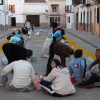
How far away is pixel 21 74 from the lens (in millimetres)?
8414

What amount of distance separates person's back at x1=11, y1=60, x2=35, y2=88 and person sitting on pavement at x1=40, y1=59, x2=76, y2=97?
0.43 meters

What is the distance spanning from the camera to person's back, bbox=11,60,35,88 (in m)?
8.40

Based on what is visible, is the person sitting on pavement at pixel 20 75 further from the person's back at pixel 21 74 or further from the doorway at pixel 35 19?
the doorway at pixel 35 19

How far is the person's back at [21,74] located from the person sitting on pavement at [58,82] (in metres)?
0.43

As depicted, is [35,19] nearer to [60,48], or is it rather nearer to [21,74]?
[60,48]

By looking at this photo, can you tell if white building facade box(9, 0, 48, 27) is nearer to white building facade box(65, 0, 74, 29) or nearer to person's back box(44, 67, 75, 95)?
white building facade box(65, 0, 74, 29)

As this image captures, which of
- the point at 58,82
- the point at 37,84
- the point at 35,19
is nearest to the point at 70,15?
the point at 35,19

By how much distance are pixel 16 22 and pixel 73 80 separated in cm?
6128

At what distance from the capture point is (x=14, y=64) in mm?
8539

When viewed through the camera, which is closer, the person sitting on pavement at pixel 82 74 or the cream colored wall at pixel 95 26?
the person sitting on pavement at pixel 82 74

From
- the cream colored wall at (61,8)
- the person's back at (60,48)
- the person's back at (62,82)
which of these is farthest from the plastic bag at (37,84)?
the cream colored wall at (61,8)

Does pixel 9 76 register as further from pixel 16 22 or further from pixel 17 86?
pixel 16 22

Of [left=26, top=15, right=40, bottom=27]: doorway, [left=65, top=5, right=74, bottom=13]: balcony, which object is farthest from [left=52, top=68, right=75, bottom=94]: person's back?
[left=26, top=15, right=40, bottom=27]: doorway

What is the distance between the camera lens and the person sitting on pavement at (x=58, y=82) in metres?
7.99
